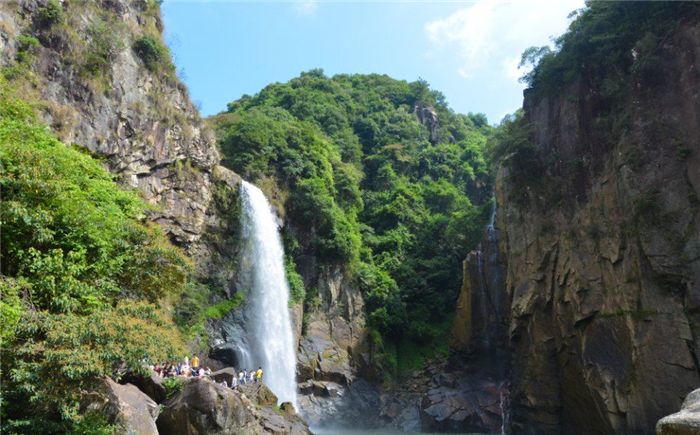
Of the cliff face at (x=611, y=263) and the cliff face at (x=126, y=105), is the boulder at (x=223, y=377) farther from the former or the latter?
the cliff face at (x=611, y=263)

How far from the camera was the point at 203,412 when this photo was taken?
502 inches

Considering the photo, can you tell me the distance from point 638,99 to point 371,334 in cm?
1897

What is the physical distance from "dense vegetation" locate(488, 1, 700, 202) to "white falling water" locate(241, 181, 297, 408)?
1287 cm

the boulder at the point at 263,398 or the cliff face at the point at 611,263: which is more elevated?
the cliff face at the point at 611,263

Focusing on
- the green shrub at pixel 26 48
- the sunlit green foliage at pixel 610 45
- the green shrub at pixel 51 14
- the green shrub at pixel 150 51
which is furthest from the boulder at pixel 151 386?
the sunlit green foliage at pixel 610 45

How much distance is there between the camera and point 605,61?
2081 centimetres

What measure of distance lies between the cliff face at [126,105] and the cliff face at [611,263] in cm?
1559

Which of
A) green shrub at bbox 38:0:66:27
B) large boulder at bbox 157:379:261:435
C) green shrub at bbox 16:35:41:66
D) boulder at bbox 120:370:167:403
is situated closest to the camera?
large boulder at bbox 157:379:261:435

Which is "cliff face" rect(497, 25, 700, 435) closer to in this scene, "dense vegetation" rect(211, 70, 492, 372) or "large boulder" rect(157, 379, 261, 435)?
"dense vegetation" rect(211, 70, 492, 372)

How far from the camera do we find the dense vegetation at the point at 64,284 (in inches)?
370

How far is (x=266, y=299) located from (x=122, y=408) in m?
13.9

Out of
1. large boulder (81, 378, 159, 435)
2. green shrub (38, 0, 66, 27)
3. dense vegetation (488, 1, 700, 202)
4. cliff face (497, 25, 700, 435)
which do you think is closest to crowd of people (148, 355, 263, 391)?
large boulder (81, 378, 159, 435)

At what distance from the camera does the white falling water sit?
76.4 feet

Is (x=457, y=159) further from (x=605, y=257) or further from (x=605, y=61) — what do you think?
(x=605, y=257)
